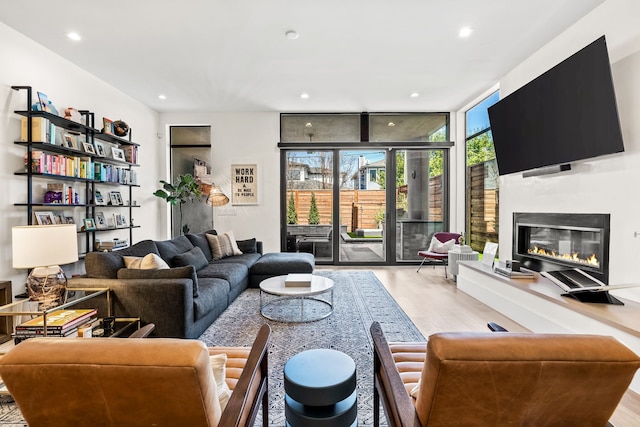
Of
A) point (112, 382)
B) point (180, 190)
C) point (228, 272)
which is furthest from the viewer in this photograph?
point (180, 190)

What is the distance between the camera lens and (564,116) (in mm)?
2816

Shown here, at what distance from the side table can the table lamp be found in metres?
4.47

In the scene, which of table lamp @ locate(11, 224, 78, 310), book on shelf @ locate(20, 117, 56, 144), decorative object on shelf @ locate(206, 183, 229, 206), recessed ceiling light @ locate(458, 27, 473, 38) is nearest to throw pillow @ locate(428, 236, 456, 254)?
recessed ceiling light @ locate(458, 27, 473, 38)

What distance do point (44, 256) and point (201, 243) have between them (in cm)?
236

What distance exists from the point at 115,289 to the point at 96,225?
2.07 metres

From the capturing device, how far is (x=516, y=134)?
3.48 metres

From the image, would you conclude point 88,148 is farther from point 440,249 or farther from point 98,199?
point 440,249

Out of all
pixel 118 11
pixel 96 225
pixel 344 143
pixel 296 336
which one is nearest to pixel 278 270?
pixel 296 336

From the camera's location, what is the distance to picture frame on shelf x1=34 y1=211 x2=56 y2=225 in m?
3.19

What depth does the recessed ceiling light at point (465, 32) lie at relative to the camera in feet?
10.1

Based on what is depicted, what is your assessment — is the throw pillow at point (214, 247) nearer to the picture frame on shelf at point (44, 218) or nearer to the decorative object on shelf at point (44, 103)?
the picture frame on shelf at point (44, 218)

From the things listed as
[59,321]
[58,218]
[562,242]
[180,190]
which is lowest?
[59,321]

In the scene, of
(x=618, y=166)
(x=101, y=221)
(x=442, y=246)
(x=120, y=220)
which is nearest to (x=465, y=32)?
(x=618, y=166)

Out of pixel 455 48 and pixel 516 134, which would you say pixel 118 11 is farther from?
pixel 516 134
